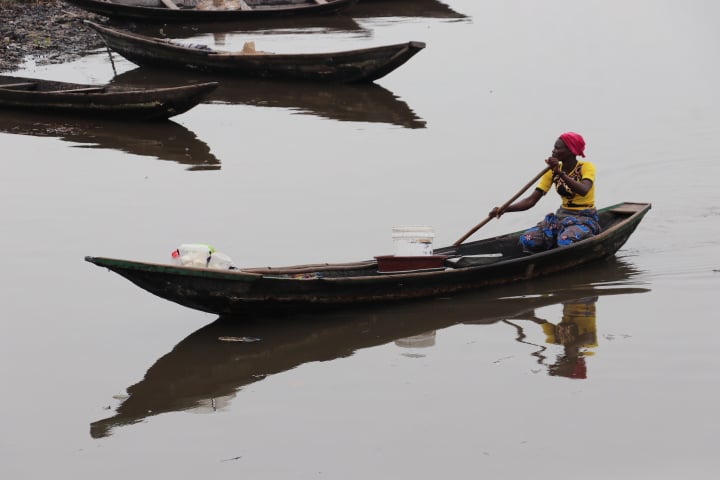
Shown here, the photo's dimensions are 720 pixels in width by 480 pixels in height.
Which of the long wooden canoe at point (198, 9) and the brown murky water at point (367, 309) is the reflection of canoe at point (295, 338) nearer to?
the brown murky water at point (367, 309)

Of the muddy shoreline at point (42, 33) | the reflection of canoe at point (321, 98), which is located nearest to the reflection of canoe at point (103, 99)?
the reflection of canoe at point (321, 98)

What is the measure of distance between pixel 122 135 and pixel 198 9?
632 cm

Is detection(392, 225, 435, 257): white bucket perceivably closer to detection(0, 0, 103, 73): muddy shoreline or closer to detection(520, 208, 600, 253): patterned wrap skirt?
detection(520, 208, 600, 253): patterned wrap skirt

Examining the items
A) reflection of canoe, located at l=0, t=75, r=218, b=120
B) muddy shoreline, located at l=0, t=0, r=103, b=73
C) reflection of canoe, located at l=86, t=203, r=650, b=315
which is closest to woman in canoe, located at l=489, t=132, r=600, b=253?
reflection of canoe, located at l=86, t=203, r=650, b=315

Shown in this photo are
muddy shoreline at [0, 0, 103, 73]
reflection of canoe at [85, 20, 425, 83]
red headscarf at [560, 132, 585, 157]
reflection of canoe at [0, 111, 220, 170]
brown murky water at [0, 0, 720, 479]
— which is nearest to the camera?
brown murky water at [0, 0, 720, 479]

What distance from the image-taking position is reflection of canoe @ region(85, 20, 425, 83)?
13938mm

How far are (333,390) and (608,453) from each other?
159cm

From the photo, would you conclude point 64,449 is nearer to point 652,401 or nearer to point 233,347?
point 233,347

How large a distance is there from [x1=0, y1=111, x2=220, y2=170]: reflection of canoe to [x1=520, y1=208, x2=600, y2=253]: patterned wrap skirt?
443cm

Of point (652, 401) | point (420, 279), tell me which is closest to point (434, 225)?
point (420, 279)

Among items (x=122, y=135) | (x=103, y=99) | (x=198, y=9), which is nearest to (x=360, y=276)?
(x=122, y=135)

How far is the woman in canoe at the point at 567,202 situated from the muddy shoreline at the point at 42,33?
10.1m

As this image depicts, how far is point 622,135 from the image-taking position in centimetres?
1160

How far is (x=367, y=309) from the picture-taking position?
6.99m
